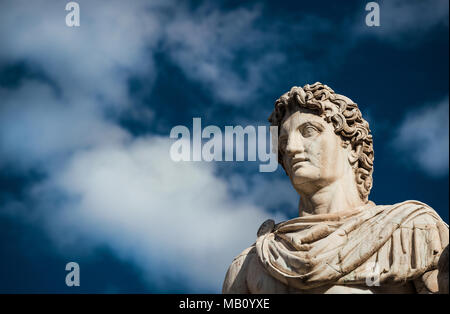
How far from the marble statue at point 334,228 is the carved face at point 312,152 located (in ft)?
0.06

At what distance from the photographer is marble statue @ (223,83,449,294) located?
15.3 meters

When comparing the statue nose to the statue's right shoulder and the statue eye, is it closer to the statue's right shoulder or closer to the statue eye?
the statue eye

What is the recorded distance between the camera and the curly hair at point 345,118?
1694 centimetres

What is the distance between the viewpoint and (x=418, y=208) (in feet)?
52.3

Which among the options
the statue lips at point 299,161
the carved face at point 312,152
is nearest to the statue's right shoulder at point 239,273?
the carved face at point 312,152

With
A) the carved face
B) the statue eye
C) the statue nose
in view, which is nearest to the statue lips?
the carved face

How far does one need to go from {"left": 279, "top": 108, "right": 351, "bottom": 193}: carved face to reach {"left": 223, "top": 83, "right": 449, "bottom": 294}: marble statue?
0.02m

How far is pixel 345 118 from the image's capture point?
55.8 feet

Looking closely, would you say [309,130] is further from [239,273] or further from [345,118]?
[239,273]

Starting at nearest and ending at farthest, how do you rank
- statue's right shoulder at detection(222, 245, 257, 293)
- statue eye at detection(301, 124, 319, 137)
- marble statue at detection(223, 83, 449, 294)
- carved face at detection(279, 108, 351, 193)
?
marble statue at detection(223, 83, 449, 294) → statue's right shoulder at detection(222, 245, 257, 293) → carved face at detection(279, 108, 351, 193) → statue eye at detection(301, 124, 319, 137)
